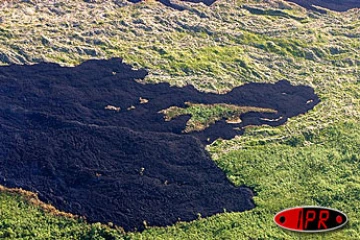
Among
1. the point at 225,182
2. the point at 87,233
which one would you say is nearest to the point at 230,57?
the point at 225,182

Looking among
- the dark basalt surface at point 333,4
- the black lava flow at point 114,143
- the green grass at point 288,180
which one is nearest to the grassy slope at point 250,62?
the green grass at point 288,180

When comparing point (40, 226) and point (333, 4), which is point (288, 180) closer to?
point (40, 226)

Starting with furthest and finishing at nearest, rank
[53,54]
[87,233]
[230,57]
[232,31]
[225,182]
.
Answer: [232,31], [230,57], [53,54], [225,182], [87,233]

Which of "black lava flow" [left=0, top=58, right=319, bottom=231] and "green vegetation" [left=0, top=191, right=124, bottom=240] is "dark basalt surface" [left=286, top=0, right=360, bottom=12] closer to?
"black lava flow" [left=0, top=58, right=319, bottom=231]

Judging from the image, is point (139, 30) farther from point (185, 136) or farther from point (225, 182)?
point (225, 182)

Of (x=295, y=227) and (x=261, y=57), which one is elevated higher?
(x=261, y=57)

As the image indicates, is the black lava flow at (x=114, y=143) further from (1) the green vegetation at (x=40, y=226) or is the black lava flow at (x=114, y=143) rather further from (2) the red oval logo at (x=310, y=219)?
(2) the red oval logo at (x=310, y=219)
